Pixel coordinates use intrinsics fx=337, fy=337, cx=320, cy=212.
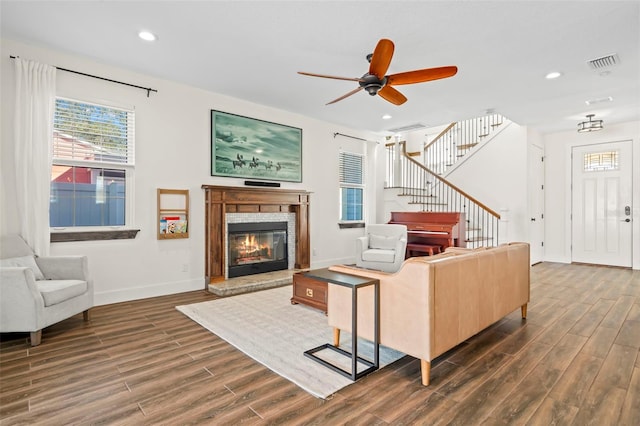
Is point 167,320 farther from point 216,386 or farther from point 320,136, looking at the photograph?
point 320,136

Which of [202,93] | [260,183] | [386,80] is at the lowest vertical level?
[260,183]

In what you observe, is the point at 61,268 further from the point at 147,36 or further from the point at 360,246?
the point at 360,246

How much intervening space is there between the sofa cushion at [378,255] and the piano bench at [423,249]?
1.21 metres

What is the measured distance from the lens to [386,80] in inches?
126

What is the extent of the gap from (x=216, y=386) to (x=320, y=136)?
17.1 ft

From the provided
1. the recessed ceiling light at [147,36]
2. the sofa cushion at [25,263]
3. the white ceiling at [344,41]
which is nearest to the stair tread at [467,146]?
the white ceiling at [344,41]

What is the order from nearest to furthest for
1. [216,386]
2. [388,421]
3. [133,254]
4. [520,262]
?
[388,421]
[216,386]
[520,262]
[133,254]

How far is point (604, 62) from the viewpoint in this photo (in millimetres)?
3969

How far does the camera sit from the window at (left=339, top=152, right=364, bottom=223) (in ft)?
23.7

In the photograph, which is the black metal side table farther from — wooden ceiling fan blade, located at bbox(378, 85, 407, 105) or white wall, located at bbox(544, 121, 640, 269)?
white wall, located at bbox(544, 121, 640, 269)

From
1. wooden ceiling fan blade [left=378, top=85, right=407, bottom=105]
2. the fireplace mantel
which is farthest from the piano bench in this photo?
wooden ceiling fan blade [left=378, top=85, right=407, bottom=105]

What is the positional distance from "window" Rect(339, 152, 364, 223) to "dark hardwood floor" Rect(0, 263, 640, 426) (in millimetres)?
4166

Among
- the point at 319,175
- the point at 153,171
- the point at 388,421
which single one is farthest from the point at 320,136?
the point at 388,421

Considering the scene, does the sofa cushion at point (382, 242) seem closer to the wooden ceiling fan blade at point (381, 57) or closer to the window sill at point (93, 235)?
the wooden ceiling fan blade at point (381, 57)
